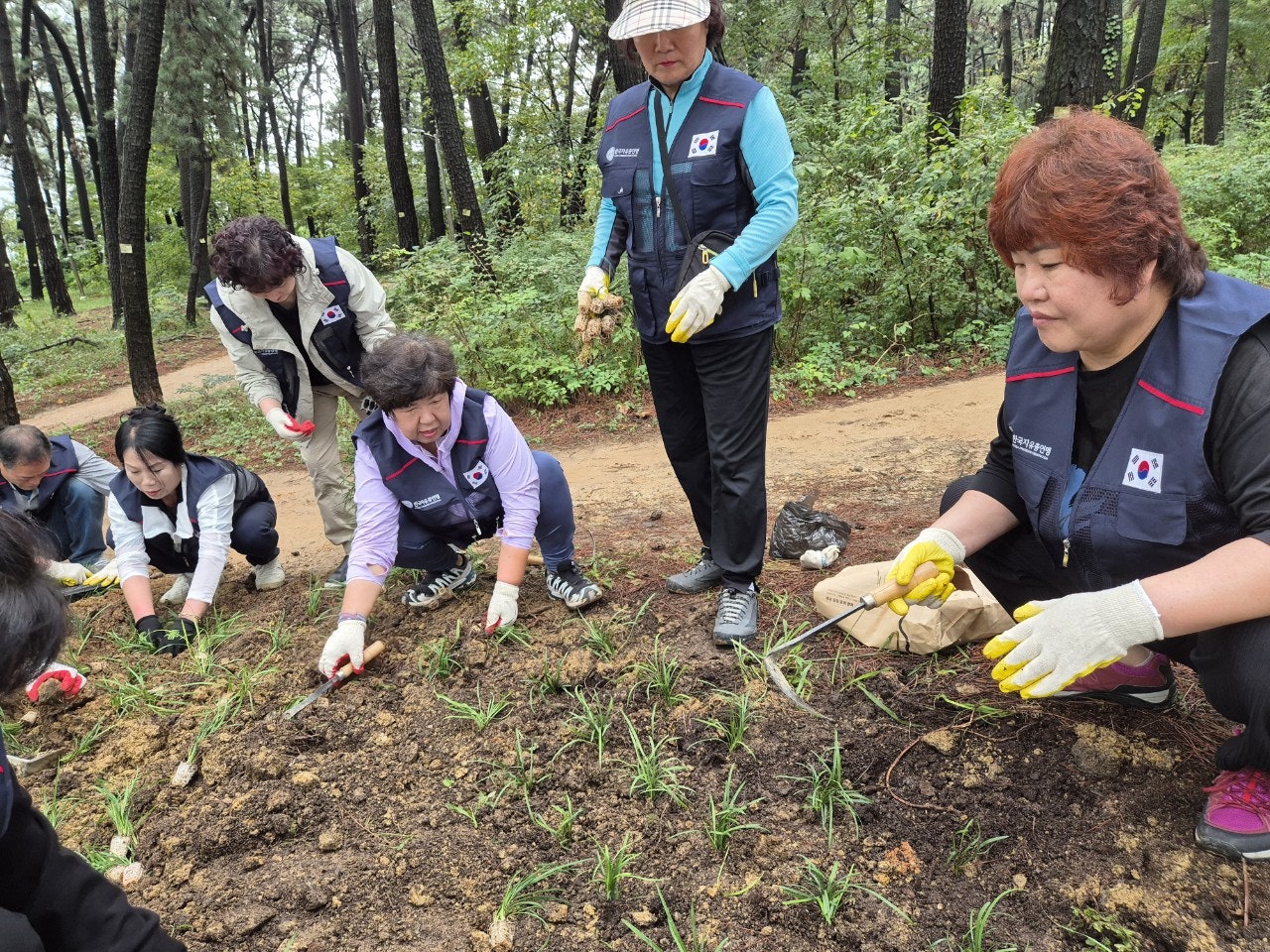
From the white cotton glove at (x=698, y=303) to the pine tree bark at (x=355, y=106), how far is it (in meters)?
13.7

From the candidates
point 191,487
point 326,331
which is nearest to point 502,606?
point 326,331

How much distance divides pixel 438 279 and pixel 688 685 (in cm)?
611

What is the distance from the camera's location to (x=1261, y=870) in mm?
1649

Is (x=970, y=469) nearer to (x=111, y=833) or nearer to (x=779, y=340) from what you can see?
(x=779, y=340)

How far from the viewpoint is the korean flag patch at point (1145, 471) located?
64.7 inches

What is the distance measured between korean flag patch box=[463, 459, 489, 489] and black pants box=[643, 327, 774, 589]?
0.64m

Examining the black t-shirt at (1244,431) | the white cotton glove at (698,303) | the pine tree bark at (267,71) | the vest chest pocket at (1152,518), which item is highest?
the pine tree bark at (267,71)

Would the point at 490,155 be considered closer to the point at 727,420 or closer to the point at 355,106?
the point at 355,106

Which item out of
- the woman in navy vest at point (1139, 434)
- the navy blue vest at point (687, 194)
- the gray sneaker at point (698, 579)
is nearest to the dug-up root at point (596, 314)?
the navy blue vest at point (687, 194)

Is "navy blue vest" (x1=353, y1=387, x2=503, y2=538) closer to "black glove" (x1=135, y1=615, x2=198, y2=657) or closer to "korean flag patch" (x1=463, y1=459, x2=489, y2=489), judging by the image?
"korean flag patch" (x1=463, y1=459, x2=489, y2=489)

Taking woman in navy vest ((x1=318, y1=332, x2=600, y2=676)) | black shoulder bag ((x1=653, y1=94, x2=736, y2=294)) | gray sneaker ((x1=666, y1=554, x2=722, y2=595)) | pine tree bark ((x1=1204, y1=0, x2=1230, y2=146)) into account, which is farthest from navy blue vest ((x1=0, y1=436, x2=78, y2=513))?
pine tree bark ((x1=1204, y1=0, x2=1230, y2=146))

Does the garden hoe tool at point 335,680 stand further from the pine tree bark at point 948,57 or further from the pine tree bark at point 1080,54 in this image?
the pine tree bark at point 948,57

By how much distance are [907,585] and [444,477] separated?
1607 mm

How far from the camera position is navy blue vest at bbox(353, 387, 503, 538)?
2809mm
